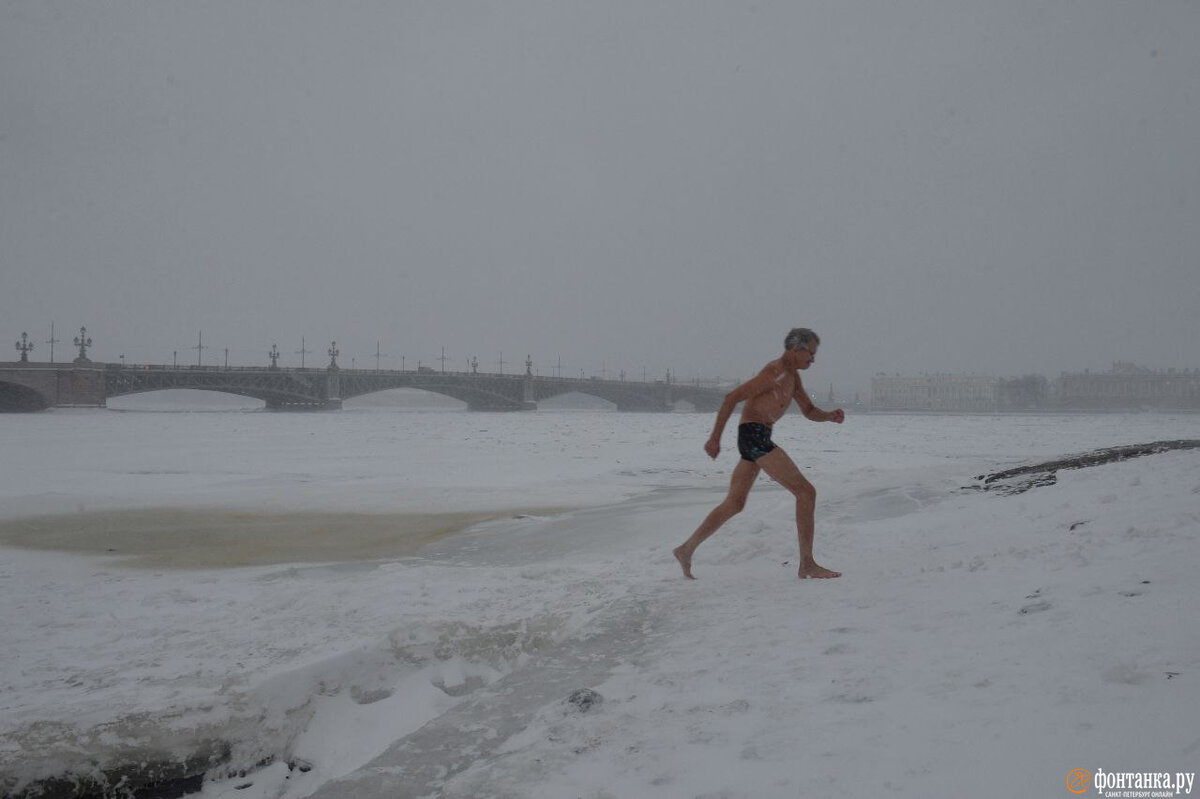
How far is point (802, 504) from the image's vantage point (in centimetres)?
480

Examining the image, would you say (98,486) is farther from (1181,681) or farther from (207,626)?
(1181,681)

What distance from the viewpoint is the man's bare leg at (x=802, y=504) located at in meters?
4.79

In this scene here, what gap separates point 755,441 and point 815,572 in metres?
0.91

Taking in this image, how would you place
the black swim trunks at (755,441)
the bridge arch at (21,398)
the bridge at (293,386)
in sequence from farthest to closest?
the bridge at (293,386)
the bridge arch at (21,398)
the black swim trunks at (755,441)

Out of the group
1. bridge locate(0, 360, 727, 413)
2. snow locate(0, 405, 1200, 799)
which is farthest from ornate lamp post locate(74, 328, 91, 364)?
snow locate(0, 405, 1200, 799)

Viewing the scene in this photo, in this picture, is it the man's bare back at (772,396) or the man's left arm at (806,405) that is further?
the man's left arm at (806,405)

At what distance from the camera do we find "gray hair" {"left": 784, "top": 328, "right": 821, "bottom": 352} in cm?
507

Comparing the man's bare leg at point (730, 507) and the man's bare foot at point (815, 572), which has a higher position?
the man's bare leg at point (730, 507)

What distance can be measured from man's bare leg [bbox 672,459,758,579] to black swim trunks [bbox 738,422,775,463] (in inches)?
2.7

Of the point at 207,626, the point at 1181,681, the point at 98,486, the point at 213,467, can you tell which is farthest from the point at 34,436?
the point at 1181,681

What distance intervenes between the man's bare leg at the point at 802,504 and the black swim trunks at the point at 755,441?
1.8 inches

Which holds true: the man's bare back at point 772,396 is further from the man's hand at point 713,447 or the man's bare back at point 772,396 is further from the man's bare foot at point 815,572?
the man's bare foot at point 815,572

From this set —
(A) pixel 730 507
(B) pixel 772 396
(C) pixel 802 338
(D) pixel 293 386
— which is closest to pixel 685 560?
(A) pixel 730 507

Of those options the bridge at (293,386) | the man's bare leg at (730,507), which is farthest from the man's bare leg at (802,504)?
the bridge at (293,386)
